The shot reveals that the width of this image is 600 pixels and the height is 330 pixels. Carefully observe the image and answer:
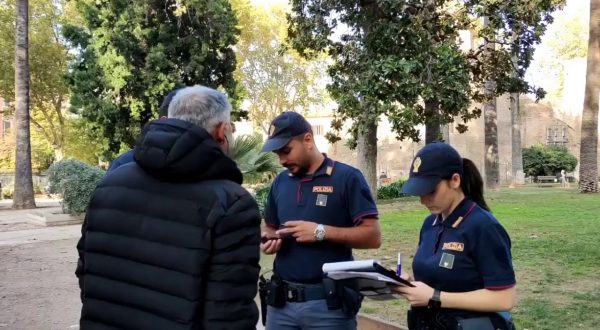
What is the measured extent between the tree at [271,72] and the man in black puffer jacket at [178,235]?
121 feet

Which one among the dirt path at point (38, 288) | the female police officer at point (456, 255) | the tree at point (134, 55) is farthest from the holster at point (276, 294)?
the tree at point (134, 55)

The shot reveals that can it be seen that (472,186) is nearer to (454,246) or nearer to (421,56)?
(454,246)

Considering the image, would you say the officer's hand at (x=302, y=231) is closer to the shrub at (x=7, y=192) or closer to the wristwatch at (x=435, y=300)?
the wristwatch at (x=435, y=300)

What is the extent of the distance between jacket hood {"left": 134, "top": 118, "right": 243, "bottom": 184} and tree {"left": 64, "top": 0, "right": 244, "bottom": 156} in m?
21.0

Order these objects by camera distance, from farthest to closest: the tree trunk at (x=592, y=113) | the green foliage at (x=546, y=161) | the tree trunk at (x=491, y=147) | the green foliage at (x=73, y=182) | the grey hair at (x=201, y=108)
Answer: the green foliage at (x=546, y=161)
the tree trunk at (x=491, y=147)
the tree trunk at (x=592, y=113)
the green foliage at (x=73, y=182)
the grey hair at (x=201, y=108)

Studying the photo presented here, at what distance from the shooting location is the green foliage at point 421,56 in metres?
11.3

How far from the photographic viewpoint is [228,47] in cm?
2484

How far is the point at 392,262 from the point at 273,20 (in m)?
33.3

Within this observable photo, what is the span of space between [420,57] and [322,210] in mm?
8699

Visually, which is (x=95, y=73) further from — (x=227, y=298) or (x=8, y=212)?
(x=227, y=298)

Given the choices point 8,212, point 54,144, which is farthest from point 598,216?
point 54,144

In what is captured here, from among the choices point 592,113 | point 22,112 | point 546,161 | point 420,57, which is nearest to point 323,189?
point 420,57

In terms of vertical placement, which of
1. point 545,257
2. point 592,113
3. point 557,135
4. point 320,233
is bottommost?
point 545,257

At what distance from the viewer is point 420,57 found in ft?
37.0
